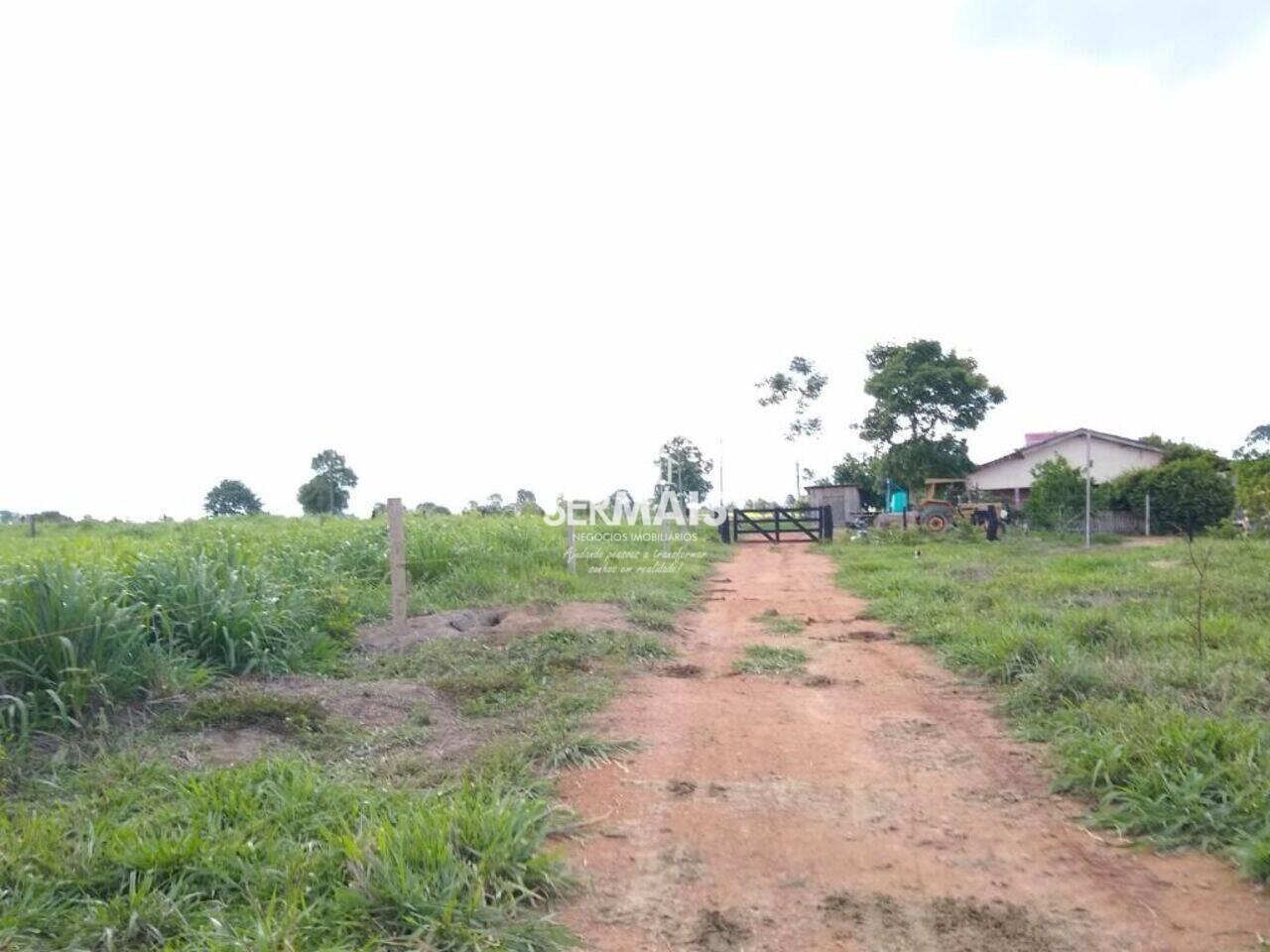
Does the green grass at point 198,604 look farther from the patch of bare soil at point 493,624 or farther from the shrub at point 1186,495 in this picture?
the shrub at point 1186,495

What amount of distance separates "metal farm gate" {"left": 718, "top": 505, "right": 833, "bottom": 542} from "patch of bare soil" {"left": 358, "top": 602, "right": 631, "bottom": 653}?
16.4m

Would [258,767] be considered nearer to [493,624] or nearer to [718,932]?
[718,932]

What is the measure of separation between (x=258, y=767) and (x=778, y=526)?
2270 centimetres

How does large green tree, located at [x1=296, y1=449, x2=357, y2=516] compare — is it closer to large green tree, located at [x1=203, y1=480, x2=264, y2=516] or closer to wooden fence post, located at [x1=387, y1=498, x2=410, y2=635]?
large green tree, located at [x1=203, y1=480, x2=264, y2=516]

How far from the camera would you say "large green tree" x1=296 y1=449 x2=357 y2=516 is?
34.8 m

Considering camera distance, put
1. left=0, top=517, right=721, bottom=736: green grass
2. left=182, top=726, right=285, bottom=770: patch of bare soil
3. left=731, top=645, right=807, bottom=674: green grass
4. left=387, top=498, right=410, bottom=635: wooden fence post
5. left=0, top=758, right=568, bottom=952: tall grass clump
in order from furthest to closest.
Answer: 1. left=387, top=498, right=410, bottom=635: wooden fence post
2. left=731, top=645, right=807, bottom=674: green grass
3. left=0, top=517, right=721, bottom=736: green grass
4. left=182, top=726, right=285, bottom=770: patch of bare soil
5. left=0, top=758, right=568, bottom=952: tall grass clump

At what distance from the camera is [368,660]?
8.09m

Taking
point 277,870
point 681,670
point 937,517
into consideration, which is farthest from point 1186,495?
point 277,870

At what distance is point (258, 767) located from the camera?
491cm

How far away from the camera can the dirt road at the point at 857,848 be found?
3.63 metres

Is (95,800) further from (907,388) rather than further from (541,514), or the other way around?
(907,388)

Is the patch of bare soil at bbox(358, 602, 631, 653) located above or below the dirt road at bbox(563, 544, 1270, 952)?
above

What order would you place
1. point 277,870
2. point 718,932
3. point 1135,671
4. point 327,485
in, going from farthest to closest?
1. point 327,485
2. point 1135,671
3. point 277,870
4. point 718,932

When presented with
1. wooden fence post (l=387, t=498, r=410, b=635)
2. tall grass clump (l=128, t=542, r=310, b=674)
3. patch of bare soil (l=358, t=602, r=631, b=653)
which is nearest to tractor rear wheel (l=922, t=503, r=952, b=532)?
patch of bare soil (l=358, t=602, r=631, b=653)
